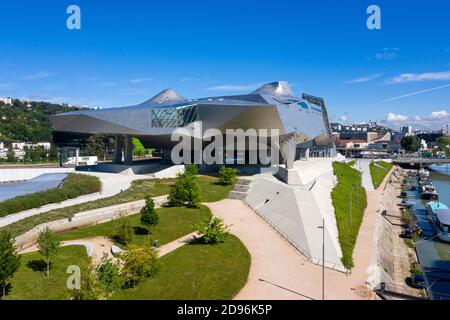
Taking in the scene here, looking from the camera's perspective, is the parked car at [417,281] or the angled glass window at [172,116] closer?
the parked car at [417,281]

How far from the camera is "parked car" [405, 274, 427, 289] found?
87.5 feet

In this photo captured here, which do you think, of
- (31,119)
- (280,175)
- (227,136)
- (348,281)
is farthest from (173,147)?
(31,119)

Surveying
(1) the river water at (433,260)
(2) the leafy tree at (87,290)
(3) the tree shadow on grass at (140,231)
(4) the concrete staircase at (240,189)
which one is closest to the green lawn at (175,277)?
(2) the leafy tree at (87,290)

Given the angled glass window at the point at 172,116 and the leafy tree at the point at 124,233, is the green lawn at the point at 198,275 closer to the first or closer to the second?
the leafy tree at the point at 124,233

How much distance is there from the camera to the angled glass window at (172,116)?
177 feet

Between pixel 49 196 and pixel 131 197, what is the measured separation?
860 cm

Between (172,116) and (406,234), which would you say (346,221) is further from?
(172,116)

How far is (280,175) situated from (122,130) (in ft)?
79.9

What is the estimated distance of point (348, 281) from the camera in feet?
74.2

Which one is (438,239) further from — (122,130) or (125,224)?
(122,130)

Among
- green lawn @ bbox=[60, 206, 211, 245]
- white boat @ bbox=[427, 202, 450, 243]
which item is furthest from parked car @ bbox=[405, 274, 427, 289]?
green lawn @ bbox=[60, 206, 211, 245]

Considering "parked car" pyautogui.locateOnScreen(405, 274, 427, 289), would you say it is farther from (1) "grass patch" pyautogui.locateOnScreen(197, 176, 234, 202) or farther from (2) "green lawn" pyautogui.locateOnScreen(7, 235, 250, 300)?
(1) "grass patch" pyautogui.locateOnScreen(197, 176, 234, 202)

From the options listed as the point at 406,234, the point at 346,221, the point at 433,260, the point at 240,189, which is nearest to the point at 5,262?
the point at 346,221

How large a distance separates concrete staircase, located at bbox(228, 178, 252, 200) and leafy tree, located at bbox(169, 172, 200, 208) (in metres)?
8.12
